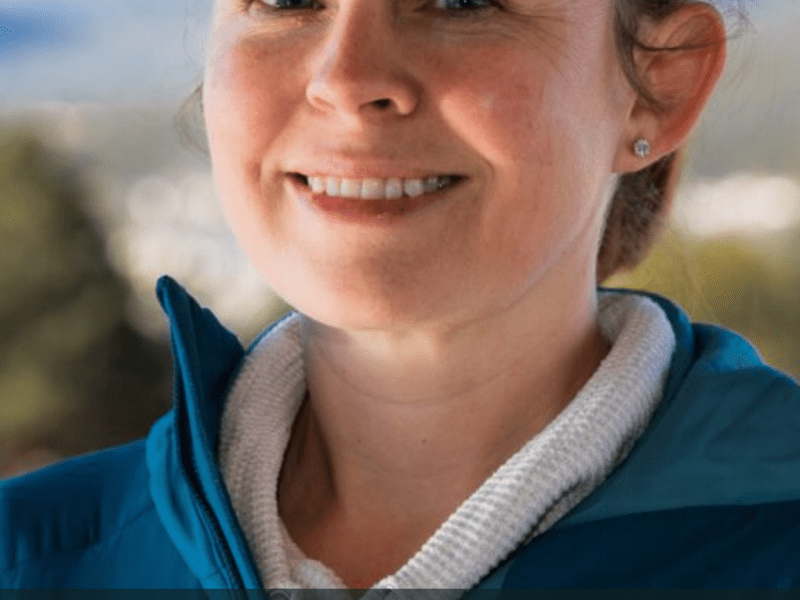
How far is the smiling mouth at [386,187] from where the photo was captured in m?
1.15

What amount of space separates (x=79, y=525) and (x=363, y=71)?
512 mm

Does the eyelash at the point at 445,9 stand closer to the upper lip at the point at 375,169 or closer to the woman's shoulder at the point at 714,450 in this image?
the upper lip at the point at 375,169

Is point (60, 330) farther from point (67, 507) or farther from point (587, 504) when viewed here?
point (587, 504)

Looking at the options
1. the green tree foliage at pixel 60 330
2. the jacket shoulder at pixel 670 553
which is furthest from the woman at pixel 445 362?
the green tree foliage at pixel 60 330

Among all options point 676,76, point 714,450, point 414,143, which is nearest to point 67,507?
point 414,143

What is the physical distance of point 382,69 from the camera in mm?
1116

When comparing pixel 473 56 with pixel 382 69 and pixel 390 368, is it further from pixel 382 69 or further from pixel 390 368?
pixel 390 368

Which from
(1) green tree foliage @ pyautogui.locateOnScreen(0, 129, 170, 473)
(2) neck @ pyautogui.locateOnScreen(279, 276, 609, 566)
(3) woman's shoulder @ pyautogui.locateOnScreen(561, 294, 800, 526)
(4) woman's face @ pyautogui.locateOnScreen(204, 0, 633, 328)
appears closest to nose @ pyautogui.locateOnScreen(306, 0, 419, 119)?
(4) woman's face @ pyautogui.locateOnScreen(204, 0, 633, 328)

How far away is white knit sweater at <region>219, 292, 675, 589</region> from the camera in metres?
1.14

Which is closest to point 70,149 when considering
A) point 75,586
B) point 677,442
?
point 75,586

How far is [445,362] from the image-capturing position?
1.25 m

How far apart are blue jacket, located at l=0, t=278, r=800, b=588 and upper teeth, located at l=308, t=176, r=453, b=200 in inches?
9.6

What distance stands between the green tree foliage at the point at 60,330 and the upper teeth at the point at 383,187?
1.59 metres

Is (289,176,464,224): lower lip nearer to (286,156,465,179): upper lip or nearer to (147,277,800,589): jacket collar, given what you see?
(286,156,465,179): upper lip
